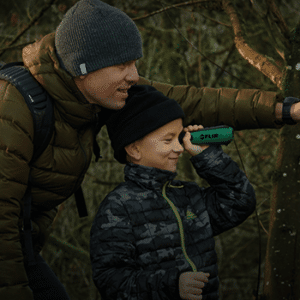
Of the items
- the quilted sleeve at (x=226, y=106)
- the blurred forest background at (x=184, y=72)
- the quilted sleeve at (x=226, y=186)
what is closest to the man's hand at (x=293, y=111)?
the quilted sleeve at (x=226, y=106)

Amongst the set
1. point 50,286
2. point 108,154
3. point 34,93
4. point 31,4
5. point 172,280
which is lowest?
point 108,154

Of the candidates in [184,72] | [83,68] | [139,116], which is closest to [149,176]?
[139,116]

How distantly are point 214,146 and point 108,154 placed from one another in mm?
2825

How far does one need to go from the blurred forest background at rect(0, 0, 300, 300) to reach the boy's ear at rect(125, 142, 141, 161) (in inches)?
93.4

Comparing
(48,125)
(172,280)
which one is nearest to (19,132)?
(48,125)

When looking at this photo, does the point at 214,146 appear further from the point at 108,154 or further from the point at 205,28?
the point at 205,28

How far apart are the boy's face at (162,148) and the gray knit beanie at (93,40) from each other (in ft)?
1.22

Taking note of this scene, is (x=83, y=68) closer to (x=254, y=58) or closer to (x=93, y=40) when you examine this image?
(x=93, y=40)

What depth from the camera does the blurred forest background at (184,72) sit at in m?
4.24

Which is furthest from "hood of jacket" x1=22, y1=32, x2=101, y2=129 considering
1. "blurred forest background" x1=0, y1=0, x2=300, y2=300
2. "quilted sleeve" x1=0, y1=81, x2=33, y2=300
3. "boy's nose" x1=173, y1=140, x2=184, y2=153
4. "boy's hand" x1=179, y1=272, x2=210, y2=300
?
"blurred forest background" x1=0, y1=0, x2=300, y2=300

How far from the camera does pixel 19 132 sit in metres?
1.45

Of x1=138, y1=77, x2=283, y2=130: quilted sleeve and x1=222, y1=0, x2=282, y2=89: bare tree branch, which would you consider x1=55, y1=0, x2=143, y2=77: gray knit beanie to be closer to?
x1=138, y1=77, x2=283, y2=130: quilted sleeve

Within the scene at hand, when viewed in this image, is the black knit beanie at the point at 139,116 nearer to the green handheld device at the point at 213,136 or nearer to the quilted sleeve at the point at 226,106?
the green handheld device at the point at 213,136

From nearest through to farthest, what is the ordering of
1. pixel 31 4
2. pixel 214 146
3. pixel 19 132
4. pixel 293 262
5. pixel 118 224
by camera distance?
pixel 19 132 < pixel 118 224 < pixel 214 146 < pixel 293 262 < pixel 31 4
